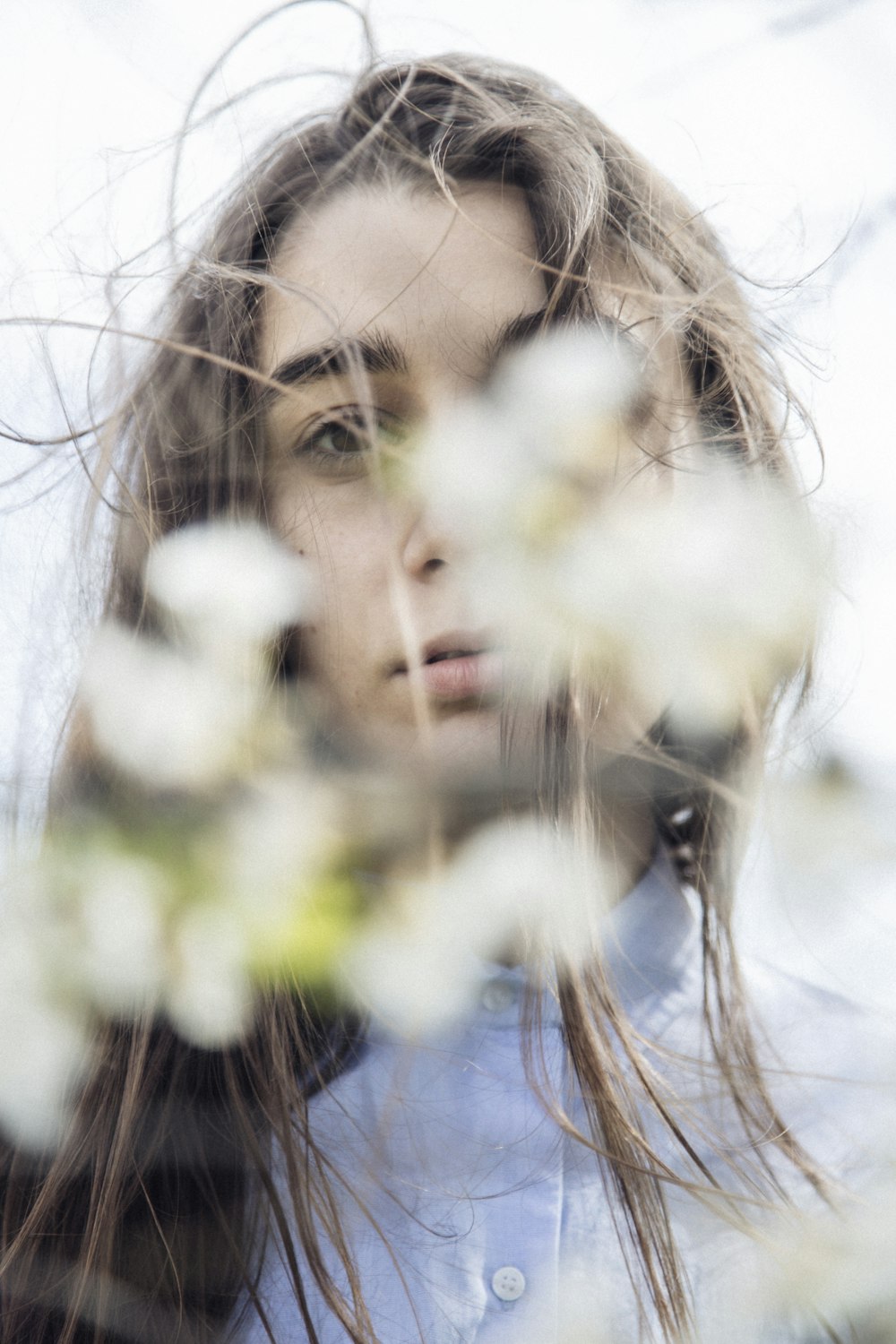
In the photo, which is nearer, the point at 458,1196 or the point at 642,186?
the point at 458,1196

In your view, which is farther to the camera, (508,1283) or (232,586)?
(232,586)

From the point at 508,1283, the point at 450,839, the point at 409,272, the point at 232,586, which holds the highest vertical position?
the point at 409,272

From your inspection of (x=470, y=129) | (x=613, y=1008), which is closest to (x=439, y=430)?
(x=470, y=129)

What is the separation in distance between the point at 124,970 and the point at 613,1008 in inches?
10.3

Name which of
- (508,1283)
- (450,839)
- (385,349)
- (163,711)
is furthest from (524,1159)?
(385,349)

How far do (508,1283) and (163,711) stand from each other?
1.12 feet

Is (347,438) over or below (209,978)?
over

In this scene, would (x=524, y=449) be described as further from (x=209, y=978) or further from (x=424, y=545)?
(x=209, y=978)

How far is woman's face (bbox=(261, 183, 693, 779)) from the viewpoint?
0.49 m

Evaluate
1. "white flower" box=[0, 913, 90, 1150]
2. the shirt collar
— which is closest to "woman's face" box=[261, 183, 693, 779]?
the shirt collar

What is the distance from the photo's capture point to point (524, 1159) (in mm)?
498

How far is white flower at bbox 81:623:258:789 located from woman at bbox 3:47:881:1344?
26 millimetres

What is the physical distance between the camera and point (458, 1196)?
491mm

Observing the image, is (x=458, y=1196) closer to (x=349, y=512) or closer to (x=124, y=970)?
(x=124, y=970)
